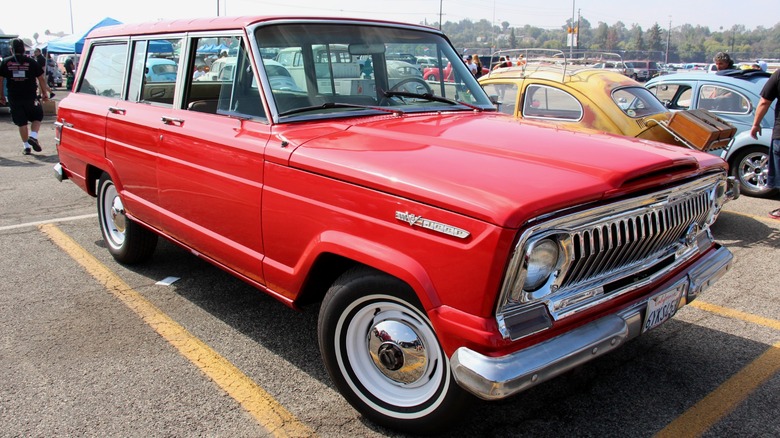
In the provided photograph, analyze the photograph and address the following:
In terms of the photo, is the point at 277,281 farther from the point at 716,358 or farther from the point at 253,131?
the point at 716,358

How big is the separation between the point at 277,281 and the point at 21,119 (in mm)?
9812

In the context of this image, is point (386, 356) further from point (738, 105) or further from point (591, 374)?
point (738, 105)

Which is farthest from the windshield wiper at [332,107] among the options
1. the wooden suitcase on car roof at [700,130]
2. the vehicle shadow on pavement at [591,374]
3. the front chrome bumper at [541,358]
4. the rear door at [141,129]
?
the wooden suitcase on car roof at [700,130]

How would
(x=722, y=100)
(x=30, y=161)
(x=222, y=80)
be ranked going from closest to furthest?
(x=222, y=80), (x=722, y=100), (x=30, y=161)

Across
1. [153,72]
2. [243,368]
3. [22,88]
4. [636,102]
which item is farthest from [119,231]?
[22,88]

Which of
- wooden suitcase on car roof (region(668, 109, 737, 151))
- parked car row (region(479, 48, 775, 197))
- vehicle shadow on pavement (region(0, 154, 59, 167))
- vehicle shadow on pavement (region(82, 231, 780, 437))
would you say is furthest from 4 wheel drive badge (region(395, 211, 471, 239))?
vehicle shadow on pavement (region(0, 154, 59, 167))

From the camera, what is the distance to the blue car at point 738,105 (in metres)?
8.21

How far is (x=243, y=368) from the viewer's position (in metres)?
3.58

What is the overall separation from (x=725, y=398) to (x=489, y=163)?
186 cm

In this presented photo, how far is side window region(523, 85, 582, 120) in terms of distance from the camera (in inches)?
288

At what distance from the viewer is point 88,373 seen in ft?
11.5

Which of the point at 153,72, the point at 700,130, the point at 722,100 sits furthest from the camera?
the point at 722,100

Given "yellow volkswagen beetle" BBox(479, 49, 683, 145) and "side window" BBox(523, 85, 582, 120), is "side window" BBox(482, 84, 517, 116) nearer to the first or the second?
"yellow volkswagen beetle" BBox(479, 49, 683, 145)

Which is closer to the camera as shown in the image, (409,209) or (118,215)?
(409,209)
